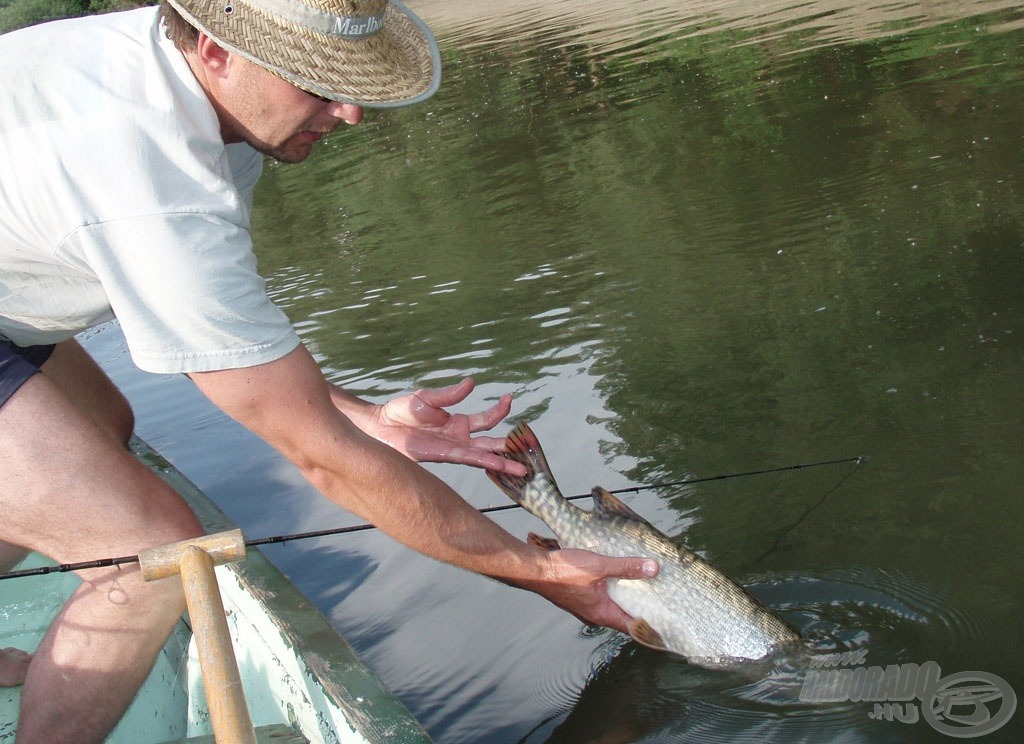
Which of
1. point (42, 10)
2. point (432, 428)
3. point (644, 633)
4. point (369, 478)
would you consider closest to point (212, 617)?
point (369, 478)

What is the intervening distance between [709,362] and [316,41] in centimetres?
409

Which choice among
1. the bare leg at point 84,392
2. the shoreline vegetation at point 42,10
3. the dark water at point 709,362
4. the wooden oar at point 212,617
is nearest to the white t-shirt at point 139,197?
the wooden oar at point 212,617

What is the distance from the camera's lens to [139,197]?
2416 millimetres

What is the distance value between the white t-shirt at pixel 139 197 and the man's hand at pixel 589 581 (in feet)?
3.63

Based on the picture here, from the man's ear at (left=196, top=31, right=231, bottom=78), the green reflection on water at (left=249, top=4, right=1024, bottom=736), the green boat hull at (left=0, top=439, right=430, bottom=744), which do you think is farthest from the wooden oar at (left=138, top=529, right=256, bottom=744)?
the green reflection on water at (left=249, top=4, right=1024, bottom=736)

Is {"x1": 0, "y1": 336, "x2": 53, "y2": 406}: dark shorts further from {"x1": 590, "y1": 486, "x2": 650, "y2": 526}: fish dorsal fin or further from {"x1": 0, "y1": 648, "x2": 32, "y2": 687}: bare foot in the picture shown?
{"x1": 590, "y1": 486, "x2": 650, "y2": 526}: fish dorsal fin

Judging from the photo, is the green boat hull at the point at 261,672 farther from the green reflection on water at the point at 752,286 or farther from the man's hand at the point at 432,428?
the green reflection on water at the point at 752,286

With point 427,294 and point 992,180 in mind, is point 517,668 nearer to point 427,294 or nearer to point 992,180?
point 427,294

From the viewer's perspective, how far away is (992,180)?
8383mm

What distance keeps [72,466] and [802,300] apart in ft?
16.4

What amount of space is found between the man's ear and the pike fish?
180cm

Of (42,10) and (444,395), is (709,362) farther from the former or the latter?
(42,10)

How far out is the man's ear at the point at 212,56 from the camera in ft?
8.36

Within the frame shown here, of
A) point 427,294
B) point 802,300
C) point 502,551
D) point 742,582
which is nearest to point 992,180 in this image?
point 802,300
